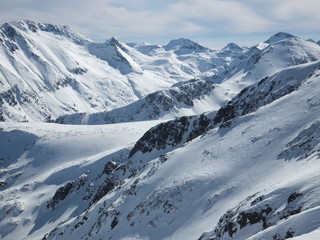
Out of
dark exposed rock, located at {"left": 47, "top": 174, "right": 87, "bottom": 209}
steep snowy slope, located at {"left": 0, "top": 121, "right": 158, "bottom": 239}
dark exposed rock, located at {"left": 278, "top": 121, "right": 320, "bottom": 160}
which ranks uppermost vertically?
steep snowy slope, located at {"left": 0, "top": 121, "right": 158, "bottom": 239}

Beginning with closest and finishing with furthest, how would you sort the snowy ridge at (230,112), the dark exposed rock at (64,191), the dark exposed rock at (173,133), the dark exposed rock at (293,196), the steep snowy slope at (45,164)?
1. the dark exposed rock at (293,196)
2. the snowy ridge at (230,112)
3. the dark exposed rock at (173,133)
4. the steep snowy slope at (45,164)
5. the dark exposed rock at (64,191)

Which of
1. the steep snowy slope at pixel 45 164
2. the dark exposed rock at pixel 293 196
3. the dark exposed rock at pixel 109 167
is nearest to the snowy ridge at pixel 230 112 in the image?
the dark exposed rock at pixel 109 167

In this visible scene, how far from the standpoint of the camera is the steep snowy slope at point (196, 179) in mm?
26062

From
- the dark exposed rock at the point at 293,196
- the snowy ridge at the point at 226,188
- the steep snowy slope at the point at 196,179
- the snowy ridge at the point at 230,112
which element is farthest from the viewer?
the snowy ridge at the point at 230,112

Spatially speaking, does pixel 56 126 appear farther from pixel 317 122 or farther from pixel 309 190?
pixel 309 190

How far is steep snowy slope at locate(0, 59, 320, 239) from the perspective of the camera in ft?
85.5

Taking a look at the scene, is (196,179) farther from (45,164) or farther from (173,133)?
(45,164)

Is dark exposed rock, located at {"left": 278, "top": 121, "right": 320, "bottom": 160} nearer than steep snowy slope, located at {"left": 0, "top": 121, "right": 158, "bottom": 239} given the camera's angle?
Yes

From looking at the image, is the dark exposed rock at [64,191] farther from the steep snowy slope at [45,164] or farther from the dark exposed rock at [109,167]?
the dark exposed rock at [109,167]

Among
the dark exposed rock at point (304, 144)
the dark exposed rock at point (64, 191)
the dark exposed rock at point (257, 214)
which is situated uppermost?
the dark exposed rock at point (64, 191)

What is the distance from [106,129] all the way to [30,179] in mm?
28324

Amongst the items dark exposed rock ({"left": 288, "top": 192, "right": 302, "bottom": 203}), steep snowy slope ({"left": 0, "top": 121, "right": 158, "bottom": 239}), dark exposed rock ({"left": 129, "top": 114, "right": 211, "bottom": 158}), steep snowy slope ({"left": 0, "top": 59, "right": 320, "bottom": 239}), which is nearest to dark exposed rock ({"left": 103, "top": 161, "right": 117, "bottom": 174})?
steep snowy slope ({"left": 0, "top": 59, "right": 320, "bottom": 239})

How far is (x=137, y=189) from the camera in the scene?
4731 cm

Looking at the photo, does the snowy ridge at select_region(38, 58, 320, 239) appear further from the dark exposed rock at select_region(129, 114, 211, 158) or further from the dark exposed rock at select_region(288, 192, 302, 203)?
the dark exposed rock at select_region(129, 114, 211, 158)
